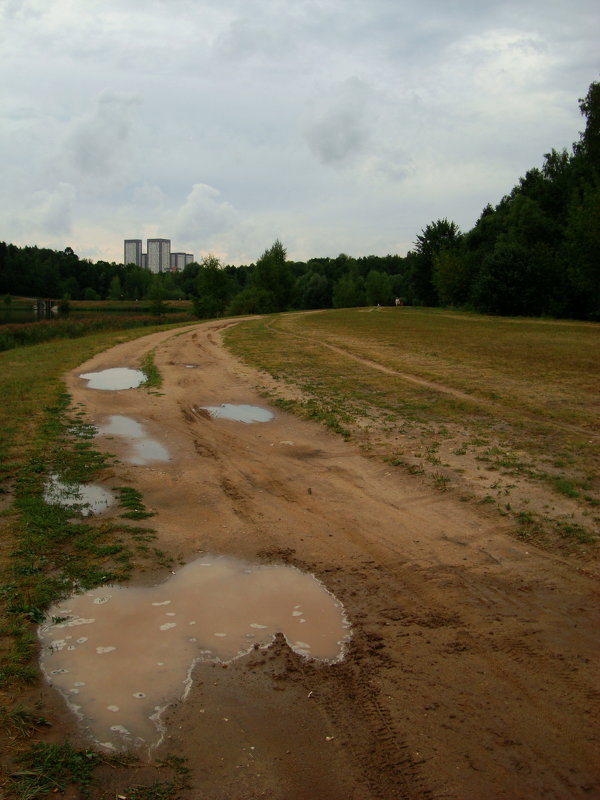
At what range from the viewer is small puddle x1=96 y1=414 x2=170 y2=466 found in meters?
9.63

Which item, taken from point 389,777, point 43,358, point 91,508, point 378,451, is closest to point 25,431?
point 91,508

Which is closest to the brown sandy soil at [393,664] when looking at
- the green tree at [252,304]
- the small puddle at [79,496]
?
the small puddle at [79,496]

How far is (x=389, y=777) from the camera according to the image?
3.42 meters

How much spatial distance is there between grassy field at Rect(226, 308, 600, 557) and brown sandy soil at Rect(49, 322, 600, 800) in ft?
2.00

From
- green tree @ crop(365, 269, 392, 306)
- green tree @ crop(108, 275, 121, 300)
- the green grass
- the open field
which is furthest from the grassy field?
green tree @ crop(108, 275, 121, 300)

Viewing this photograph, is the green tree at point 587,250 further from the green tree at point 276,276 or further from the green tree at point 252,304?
the green tree at point 276,276

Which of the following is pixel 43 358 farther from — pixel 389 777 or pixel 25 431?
pixel 389 777

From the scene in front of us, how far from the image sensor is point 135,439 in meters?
10.8

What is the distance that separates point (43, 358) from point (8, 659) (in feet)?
62.7

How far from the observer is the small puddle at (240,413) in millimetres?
12570

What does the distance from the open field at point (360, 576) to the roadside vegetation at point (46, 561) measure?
20mm

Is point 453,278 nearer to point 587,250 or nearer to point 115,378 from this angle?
point 587,250

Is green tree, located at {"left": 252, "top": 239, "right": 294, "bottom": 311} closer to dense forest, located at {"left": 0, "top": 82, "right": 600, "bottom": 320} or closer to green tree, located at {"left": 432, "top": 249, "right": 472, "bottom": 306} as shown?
dense forest, located at {"left": 0, "top": 82, "right": 600, "bottom": 320}

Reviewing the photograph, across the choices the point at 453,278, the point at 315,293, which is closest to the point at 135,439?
the point at 453,278
